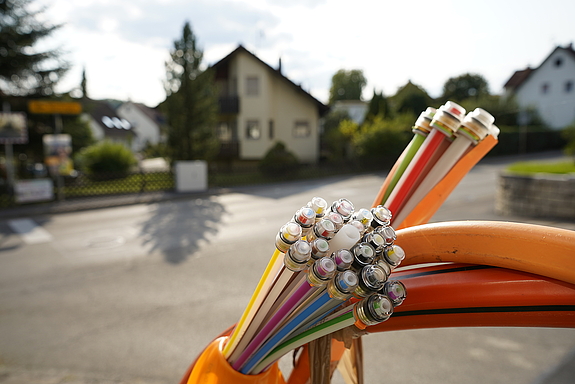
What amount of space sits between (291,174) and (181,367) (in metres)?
18.6

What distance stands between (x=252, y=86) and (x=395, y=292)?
1054 inches

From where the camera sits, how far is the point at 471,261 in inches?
31.9

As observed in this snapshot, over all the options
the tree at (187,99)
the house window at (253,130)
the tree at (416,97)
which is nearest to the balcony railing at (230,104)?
the house window at (253,130)

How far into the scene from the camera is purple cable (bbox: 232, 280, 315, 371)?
900 mm

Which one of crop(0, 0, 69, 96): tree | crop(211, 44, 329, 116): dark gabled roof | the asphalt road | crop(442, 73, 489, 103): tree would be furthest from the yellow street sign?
crop(442, 73, 489, 103): tree

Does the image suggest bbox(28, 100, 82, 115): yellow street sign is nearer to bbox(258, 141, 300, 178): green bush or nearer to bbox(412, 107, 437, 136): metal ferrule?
bbox(258, 141, 300, 178): green bush

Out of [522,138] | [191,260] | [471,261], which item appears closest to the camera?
[471,261]

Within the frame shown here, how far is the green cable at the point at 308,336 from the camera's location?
2.91ft

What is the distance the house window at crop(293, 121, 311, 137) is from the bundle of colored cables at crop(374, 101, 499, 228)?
89.6 ft

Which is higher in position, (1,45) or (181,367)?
(1,45)

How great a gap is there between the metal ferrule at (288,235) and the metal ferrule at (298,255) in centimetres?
2

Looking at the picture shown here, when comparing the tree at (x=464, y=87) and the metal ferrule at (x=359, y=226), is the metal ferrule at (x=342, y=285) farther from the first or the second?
the tree at (x=464, y=87)

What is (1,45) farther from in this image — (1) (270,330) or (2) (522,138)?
(2) (522,138)

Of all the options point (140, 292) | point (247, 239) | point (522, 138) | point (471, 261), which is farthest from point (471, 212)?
point (522, 138)
